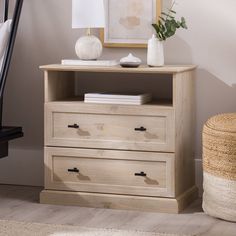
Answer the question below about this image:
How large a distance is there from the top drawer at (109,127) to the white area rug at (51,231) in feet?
1.63

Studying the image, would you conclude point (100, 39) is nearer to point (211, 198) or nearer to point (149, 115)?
point (149, 115)

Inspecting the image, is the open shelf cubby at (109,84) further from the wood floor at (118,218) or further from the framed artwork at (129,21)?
the wood floor at (118,218)

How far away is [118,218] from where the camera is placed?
10.6 feet

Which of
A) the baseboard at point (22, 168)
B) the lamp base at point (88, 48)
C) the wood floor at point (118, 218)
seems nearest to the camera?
the wood floor at point (118, 218)

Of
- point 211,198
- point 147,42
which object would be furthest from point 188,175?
point 147,42

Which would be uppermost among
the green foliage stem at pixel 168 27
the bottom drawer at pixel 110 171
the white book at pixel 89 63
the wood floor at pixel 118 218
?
the green foliage stem at pixel 168 27

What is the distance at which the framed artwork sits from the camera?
12.0 ft

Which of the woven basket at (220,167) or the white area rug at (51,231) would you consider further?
the woven basket at (220,167)

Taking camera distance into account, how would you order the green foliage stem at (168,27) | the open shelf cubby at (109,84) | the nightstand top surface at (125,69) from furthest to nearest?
1. the open shelf cubby at (109,84)
2. the green foliage stem at (168,27)
3. the nightstand top surface at (125,69)

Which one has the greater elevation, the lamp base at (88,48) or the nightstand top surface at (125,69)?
the lamp base at (88,48)

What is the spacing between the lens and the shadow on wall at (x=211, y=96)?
3.60 meters

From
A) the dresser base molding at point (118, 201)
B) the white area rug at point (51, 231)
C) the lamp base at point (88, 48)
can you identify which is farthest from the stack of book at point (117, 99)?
the white area rug at point (51, 231)

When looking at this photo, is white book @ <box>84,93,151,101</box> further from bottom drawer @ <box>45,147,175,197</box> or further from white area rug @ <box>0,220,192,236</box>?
white area rug @ <box>0,220,192,236</box>

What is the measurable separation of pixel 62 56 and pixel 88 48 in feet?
1.17
